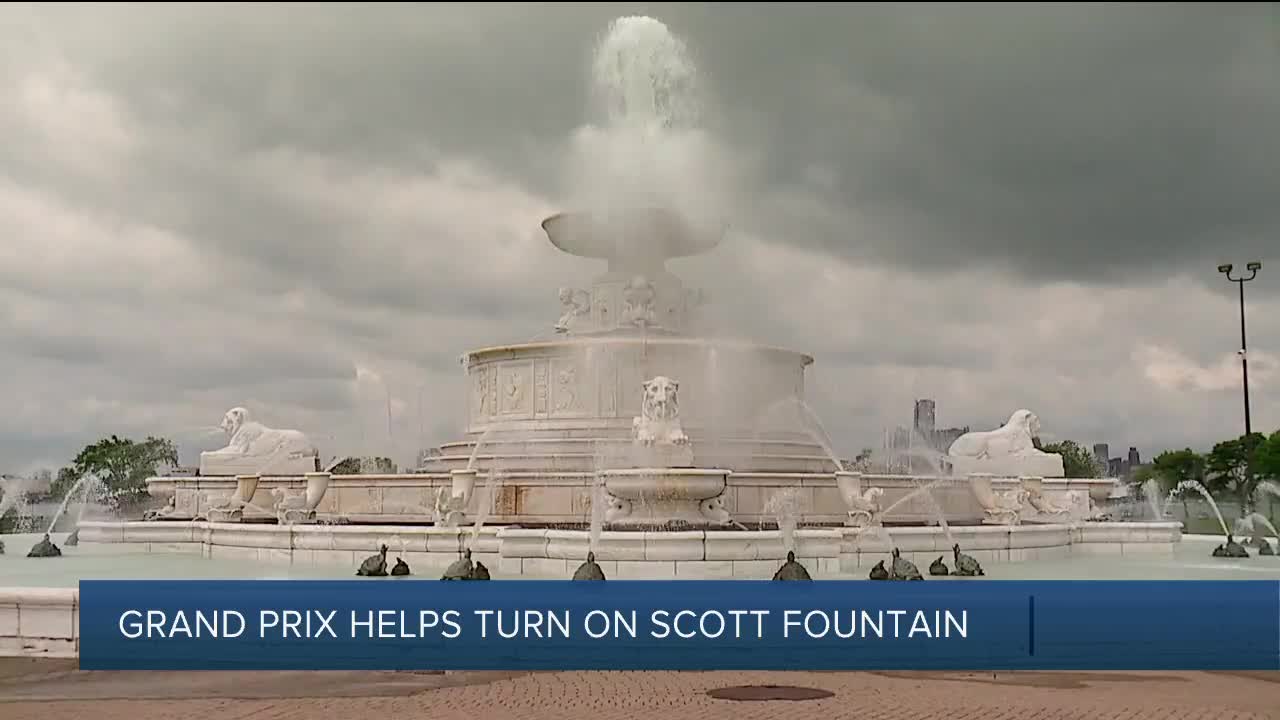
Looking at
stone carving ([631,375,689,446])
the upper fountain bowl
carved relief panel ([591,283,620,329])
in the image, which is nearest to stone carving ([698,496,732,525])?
stone carving ([631,375,689,446])

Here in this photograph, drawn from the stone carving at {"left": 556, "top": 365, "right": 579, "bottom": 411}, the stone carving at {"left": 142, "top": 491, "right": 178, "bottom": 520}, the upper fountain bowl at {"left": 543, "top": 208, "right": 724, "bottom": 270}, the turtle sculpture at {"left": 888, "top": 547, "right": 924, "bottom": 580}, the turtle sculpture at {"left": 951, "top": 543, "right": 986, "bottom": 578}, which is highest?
the upper fountain bowl at {"left": 543, "top": 208, "right": 724, "bottom": 270}

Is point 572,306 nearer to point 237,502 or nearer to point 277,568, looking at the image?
point 237,502

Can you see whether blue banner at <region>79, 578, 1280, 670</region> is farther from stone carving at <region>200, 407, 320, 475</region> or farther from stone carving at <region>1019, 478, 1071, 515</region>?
stone carving at <region>200, 407, 320, 475</region>

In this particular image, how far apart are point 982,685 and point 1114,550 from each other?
13.8m

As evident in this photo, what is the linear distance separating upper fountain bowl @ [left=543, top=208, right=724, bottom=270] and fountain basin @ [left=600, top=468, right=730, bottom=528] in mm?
14073

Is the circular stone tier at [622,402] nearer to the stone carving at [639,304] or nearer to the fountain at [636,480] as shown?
the fountain at [636,480]

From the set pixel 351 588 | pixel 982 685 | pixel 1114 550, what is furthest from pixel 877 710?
pixel 1114 550

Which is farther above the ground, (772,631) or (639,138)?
(639,138)

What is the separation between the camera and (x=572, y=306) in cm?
2994

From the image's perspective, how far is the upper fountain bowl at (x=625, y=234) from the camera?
97.6 feet

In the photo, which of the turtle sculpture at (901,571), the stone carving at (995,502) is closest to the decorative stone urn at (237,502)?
the turtle sculpture at (901,571)

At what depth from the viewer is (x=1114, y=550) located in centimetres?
2145

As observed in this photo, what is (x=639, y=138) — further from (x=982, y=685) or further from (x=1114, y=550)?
(x=982, y=685)

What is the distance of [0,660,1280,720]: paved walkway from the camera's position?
8.23 metres
